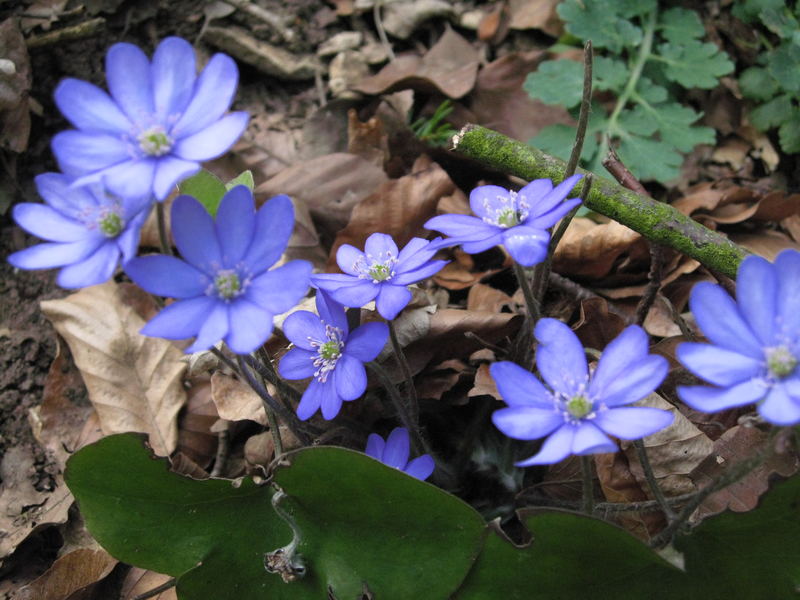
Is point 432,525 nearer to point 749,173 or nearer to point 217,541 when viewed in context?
point 217,541

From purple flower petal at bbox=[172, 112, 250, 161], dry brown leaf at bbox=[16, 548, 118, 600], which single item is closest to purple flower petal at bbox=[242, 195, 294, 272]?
purple flower petal at bbox=[172, 112, 250, 161]

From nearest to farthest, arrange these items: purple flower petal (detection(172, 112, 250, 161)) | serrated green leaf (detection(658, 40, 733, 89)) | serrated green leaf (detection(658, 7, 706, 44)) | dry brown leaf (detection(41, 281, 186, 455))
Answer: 1. purple flower petal (detection(172, 112, 250, 161))
2. dry brown leaf (detection(41, 281, 186, 455))
3. serrated green leaf (detection(658, 40, 733, 89))
4. serrated green leaf (detection(658, 7, 706, 44))

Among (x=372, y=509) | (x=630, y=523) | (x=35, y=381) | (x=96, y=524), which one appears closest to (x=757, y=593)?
Result: (x=630, y=523)

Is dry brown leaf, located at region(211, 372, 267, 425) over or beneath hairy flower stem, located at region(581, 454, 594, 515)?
beneath

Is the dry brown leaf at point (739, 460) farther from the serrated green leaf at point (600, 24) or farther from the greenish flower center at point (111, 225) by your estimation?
the serrated green leaf at point (600, 24)

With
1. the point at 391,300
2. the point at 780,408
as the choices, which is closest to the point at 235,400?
the point at 391,300

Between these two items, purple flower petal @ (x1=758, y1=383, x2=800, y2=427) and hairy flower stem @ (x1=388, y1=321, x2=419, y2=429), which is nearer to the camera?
purple flower petal @ (x1=758, y1=383, x2=800, y2=427)

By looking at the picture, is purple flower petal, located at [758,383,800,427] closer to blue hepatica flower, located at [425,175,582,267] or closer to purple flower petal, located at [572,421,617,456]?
purple flower petal, located at [572,421,617,456]
